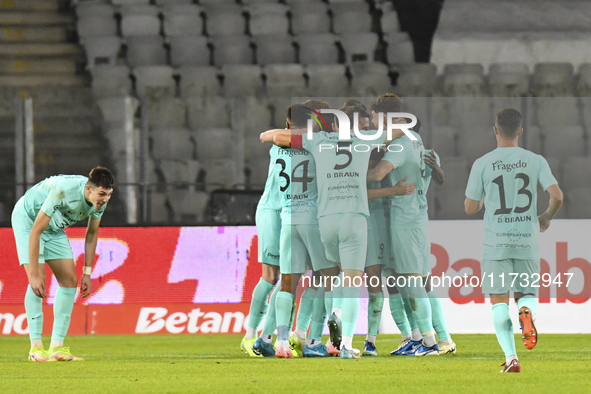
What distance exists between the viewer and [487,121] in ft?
38.1

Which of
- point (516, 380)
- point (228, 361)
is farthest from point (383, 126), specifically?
point (516, 380)

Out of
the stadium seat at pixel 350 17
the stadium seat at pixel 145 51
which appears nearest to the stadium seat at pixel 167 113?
the stadium seat at pixel 145 51

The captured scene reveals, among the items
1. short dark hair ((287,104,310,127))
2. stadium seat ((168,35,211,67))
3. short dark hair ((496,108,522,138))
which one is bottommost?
short dark hair ((496,108,522,138))

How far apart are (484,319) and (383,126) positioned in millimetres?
3687

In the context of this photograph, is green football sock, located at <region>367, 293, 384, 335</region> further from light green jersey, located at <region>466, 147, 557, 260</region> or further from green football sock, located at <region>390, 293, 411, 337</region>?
light green jersey, located at <region>466, 147, 557, 260</region>

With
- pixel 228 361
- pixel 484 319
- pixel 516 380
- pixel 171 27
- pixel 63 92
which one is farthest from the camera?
pixel 171 27

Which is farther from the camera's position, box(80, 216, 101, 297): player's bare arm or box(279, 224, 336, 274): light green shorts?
box(80, 216, 101, 297): player's bare arm

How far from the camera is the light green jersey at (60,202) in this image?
6.31 meters

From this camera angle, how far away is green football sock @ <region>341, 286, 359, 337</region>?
609 cm

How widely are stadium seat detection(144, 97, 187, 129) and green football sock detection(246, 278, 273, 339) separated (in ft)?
17.1

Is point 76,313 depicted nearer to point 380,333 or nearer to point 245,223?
point 245,223

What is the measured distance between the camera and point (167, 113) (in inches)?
476

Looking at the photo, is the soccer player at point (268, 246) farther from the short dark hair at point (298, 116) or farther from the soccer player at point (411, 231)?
the soccer player at point (411, 231)

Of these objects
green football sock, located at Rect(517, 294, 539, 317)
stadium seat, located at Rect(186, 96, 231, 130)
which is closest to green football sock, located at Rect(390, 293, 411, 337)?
green football sock, located at Rect(517, 294, 539, 317)
